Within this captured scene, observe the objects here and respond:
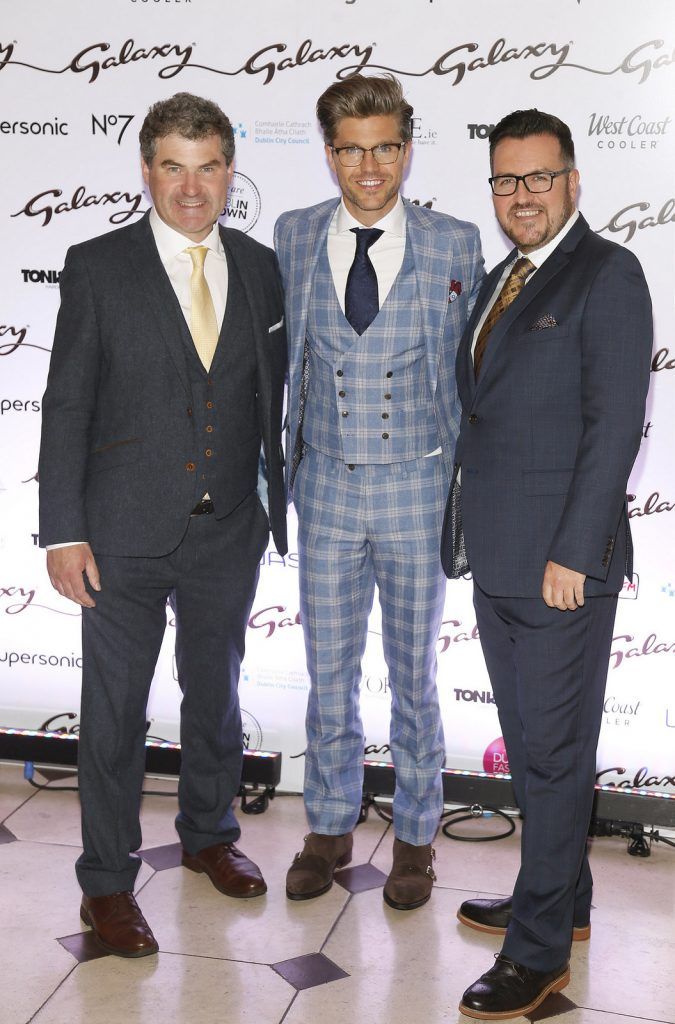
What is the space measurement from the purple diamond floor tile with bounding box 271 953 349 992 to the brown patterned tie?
1423mm

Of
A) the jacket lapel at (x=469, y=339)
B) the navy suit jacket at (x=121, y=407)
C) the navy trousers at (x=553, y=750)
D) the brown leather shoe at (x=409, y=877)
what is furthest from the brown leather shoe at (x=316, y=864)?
the jacket lapel at (x=469, y=339)

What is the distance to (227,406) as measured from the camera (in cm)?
277

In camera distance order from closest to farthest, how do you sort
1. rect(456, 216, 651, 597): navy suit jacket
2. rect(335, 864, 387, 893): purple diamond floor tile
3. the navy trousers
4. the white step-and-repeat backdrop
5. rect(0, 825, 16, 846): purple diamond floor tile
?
1. rect(456, 216, 651, 597): navy suit jacket
2. the navy trousers
3. rect(335, 864, 387, 893): purple diamond floor tile
4. the white step-and-repeat backdrop
5. rect(0, 825, 16, 846): purple diamond floor tile

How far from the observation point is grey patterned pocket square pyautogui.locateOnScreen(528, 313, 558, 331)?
2385 mm

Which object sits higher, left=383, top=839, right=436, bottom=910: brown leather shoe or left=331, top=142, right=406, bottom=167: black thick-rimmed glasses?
left=331, top=142, right=406, bottom=167: black thick-rimmed glasses

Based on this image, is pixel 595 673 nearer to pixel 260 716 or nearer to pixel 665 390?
pixel 665 390

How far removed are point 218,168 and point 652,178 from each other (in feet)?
4.18

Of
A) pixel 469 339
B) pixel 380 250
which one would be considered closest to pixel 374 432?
pixel 469 339

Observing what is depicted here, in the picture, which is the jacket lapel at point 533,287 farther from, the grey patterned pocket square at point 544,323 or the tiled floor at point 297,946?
the tiled floor at point 297,946

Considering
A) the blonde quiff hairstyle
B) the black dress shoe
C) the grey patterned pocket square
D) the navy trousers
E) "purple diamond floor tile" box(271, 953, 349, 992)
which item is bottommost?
"purple diamond floor tile" box(271, 953, 349, 992)

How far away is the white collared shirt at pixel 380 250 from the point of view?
2832mm

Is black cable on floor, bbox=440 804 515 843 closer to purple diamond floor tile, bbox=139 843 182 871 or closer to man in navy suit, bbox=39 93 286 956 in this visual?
purple diamond floor tile, bbox=139 843 182 871

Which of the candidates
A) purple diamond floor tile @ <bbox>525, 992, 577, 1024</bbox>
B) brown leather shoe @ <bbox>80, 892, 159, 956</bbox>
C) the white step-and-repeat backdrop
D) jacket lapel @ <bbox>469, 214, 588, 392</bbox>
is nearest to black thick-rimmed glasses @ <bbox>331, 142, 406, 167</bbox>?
jacket lapel @ <bbox>469, 214, 588, 392</bbox>

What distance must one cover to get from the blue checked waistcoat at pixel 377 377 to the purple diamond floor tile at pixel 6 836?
1517mm
